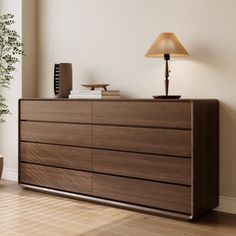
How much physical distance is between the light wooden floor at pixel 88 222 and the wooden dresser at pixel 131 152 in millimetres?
102

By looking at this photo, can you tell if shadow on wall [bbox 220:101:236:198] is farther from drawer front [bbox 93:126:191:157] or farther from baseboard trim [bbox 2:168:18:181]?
baseboard trim [bbox 2:168:18:181]

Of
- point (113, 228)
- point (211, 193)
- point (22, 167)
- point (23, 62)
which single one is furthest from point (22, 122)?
point (211, 193)

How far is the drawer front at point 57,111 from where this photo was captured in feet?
11.3

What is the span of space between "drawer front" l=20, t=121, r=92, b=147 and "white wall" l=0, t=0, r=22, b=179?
0.48 m

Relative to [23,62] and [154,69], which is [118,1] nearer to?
[154,69]

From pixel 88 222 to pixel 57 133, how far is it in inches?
39.5

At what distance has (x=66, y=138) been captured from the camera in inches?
141

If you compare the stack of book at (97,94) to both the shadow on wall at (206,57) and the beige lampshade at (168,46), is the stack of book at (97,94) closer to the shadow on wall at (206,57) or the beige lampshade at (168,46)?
the beige lampshade at (168,46)

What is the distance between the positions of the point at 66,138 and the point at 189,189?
47.6 inches

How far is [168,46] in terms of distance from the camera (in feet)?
10.2

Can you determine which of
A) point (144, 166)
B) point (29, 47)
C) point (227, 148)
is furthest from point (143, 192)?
point (29, 47)

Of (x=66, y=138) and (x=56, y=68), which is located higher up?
(x=56, y=68)

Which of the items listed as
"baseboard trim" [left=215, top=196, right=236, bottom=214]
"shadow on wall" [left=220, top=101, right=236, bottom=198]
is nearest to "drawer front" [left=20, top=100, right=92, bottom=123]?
"shadow on wall" [left=220, top=101, right=236, bottom=198]

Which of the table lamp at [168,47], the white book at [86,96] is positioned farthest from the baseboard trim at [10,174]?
the table lamp at [168,47]
